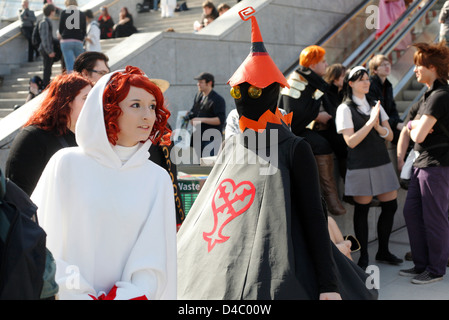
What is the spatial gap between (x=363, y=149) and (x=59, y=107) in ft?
11.4

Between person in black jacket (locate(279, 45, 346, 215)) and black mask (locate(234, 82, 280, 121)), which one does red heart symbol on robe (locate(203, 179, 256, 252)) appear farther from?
person in black jacket (locate(279, 45, 346, 215))

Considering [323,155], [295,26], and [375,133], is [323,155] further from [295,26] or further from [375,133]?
[295,26]

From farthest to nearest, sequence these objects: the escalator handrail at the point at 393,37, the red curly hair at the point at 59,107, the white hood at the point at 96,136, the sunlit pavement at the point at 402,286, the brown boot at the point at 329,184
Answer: the escalator handrail at the point at 393,37 < the brown boot at the point at 329,184 < the sunlit pavement at the point at 402,286 < the red curly hair at the point at 59,107 < the white hood at the point at 96,136

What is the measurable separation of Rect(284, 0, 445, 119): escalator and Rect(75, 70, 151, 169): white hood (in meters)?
6.88

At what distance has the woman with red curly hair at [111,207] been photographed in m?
2.24

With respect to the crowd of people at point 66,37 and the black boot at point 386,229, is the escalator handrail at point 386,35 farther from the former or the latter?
the crowd of people at point 66,37

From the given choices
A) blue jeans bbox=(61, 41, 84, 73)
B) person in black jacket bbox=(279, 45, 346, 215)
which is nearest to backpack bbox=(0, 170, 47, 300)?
person in black jacket bbox=(279, 45, 346, 215)

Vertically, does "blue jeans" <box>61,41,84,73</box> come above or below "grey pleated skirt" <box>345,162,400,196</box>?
above

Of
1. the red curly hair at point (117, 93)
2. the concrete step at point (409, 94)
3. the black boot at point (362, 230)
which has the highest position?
the red curly hair at point (117, 93)

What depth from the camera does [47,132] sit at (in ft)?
10.5

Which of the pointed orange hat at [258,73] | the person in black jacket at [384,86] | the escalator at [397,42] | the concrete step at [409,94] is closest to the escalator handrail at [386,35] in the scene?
the escalator at [397,42]

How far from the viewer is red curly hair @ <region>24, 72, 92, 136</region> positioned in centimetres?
323

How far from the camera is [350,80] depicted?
5738 millimetres

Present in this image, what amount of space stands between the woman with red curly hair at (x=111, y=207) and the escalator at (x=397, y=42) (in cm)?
679
